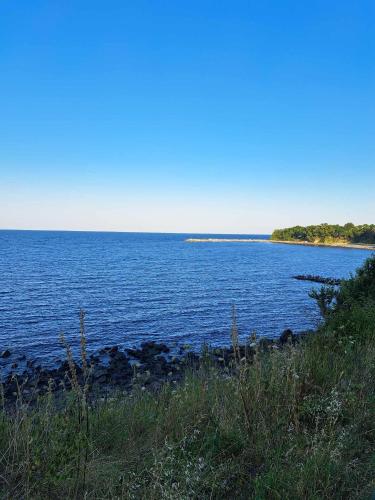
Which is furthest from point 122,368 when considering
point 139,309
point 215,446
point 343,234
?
point 343,234

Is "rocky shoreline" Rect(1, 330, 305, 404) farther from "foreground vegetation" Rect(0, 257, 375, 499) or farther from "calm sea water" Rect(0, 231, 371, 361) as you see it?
"foreground vegetation" Rect(0, 257, 375, 499)

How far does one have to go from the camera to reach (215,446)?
4.66m

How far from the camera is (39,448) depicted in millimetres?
4281

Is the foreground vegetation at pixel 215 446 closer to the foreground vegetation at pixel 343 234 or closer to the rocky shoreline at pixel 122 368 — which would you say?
the rocky shoreline at pixel 122 368

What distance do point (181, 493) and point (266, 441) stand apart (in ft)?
4.65

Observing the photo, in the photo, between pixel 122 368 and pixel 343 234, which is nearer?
pixel 122 368

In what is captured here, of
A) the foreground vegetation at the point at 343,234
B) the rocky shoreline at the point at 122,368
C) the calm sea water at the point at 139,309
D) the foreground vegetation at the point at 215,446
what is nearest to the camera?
the foreground vegetation at the point at 215,446

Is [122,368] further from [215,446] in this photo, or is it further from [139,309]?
[139,309]

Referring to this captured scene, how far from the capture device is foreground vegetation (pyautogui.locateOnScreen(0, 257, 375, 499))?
152 inches

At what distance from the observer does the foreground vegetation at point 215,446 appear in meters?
3.85

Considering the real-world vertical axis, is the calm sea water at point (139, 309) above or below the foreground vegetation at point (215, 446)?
below

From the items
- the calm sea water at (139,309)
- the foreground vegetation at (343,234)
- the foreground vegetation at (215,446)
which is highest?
the foreground vegetation at (343,234)

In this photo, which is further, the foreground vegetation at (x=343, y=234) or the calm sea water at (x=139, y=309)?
the foreground vegetation at (x=343, y=234)

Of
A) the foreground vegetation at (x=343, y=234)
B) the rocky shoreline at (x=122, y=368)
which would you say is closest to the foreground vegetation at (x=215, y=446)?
the rocky shoreline at (x=122, y=368)
